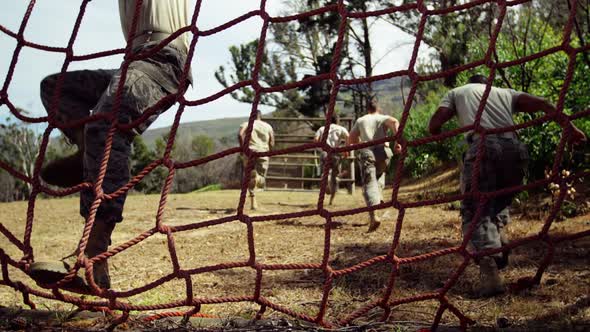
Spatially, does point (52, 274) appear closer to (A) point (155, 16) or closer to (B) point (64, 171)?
(B) point (64, 171)

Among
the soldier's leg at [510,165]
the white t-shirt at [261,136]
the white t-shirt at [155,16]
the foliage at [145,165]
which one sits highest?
the white t-shirt at [155,16]

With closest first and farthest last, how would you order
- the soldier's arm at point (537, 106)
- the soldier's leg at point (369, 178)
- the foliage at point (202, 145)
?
the soldier's arm at point (537, 106) < the soldier's leg at point (369, 178) < the foliage at point (202, 145)

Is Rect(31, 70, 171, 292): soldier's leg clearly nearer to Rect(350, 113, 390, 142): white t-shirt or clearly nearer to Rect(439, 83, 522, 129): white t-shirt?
Rect(439, 83, 522, 129): white t-shirt

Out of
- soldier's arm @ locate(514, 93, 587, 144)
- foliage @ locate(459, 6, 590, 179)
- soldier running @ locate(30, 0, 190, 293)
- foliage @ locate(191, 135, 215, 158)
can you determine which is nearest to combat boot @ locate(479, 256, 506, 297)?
soldier's arm @ locate(514, 93, 587, 144)

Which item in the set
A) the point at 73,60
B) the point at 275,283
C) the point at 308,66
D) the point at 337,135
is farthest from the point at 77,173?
the point at 308,66

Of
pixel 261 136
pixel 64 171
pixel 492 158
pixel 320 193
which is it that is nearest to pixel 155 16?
pixel 64 171

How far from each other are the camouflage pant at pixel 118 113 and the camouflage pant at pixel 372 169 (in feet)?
11.3

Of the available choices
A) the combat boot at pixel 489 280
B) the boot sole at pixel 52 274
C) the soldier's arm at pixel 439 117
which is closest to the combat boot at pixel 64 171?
the boot sole at pixel 52 274

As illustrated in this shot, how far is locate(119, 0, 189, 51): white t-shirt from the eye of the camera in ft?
7.87

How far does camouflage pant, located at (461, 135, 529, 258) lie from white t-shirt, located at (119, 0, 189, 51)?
157 cm

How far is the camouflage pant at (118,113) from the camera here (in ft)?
7.09

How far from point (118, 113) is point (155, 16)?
0.50 metres

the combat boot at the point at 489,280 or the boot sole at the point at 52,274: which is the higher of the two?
the boot sole at the point at 52,274

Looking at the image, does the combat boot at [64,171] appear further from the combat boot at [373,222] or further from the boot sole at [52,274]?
→ the combat boot at [373,222]
